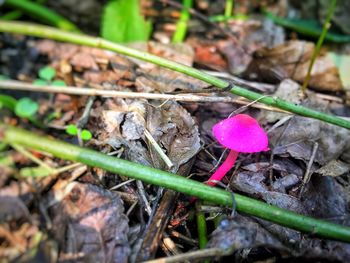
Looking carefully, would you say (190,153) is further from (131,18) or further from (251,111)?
(131,18)

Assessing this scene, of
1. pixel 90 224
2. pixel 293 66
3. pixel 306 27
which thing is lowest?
pixel 90 224

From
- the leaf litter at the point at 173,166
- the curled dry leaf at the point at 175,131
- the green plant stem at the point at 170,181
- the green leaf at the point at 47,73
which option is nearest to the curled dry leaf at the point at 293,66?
the leaf litter at the point at 173,166

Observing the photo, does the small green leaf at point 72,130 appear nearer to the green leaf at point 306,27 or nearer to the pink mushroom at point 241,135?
the pink mushroom at point 241,135

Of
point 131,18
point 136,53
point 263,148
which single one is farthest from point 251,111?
point 131,18

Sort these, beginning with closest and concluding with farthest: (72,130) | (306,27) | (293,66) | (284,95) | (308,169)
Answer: (308,169)
(72,130)
(284,95)
(293,66)
(306,27)

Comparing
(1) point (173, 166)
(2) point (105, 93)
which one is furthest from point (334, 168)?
(2) point (105, 93)

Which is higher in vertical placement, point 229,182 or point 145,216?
point 229,182

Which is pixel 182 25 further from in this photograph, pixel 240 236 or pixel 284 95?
pixel 240 236
